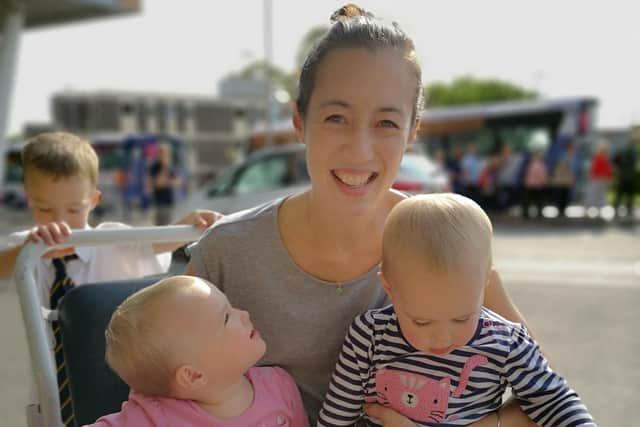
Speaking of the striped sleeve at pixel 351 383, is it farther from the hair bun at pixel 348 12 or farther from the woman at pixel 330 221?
the hair bun at pixel 348 12

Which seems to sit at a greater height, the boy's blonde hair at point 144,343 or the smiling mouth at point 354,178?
the smiling mouth at point 354,178

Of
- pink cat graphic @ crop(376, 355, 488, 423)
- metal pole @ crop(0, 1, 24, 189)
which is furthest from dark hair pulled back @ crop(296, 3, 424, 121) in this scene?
metal pole @ crop(0, 1, 24, 189)

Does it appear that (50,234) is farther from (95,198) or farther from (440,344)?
(440,344)

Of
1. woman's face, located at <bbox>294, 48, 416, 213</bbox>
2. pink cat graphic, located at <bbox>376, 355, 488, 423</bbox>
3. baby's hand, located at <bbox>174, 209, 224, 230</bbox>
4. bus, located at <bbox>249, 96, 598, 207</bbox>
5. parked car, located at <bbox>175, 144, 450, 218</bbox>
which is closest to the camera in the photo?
pink cat graphic, located at <bbox>376, 355, 488, 423</bbox>

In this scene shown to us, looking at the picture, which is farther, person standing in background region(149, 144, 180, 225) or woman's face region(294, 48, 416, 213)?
person standing in background region(149, 144, 180, 225)

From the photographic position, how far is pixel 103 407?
72.3 inches

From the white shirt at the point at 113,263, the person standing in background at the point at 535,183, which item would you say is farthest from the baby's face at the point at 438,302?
the person standing in background at the point at 535,183

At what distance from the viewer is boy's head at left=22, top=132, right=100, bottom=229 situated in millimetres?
2512

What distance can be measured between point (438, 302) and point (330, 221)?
45 cm

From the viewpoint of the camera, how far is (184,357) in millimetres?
1513

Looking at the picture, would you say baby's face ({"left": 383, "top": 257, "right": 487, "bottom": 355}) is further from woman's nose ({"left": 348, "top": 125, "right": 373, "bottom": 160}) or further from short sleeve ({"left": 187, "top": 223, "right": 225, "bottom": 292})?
short sleeve ({"left": 187, "top": 223, "right": 225, "bottom": 292})

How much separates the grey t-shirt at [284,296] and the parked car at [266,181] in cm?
761

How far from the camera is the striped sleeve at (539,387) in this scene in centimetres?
146

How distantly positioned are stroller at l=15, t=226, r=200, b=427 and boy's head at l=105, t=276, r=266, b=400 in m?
0.33
